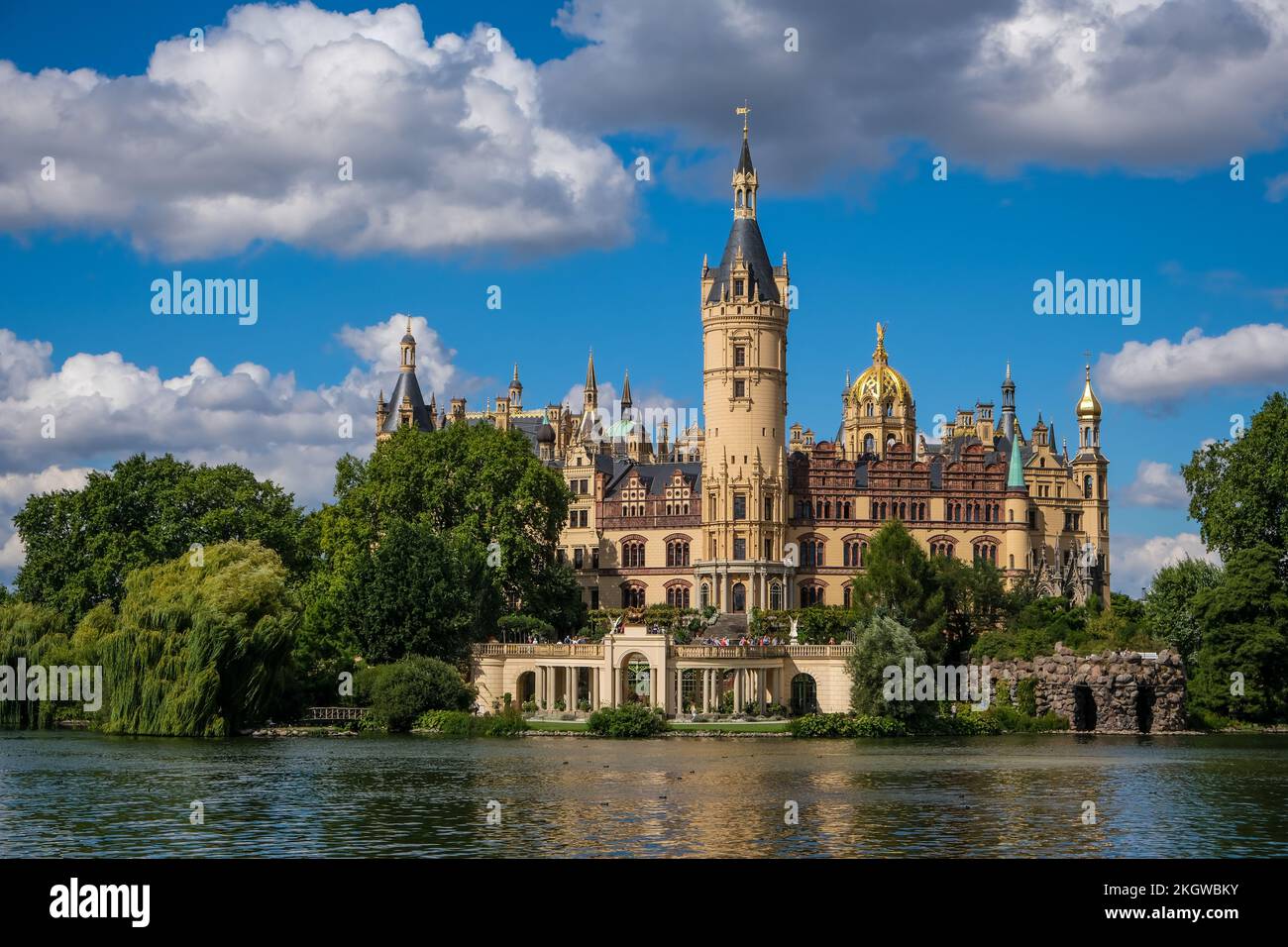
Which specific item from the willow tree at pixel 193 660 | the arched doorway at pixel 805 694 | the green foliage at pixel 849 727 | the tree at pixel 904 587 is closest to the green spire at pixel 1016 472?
the tree at pixel 904 587

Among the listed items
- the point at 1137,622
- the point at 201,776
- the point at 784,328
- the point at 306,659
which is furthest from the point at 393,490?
the point at 201,776

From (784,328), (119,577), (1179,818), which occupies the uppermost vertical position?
(784,328)

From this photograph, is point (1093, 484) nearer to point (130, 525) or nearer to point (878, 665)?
point (878, 665)

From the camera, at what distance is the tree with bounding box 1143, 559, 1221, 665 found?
81.8m

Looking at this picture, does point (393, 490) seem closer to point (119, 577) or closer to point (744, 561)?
point (119, 577)

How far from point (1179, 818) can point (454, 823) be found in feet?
55.2

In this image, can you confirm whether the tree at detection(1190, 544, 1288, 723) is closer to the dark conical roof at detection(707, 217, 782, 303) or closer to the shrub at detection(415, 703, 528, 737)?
the shrub at detection(415, 703, 528, 737)

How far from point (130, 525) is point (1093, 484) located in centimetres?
5928

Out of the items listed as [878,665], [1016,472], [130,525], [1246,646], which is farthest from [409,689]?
[1016,472]

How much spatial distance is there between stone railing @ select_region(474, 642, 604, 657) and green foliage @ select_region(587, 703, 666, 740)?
629 centimetres

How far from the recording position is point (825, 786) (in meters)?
48.5

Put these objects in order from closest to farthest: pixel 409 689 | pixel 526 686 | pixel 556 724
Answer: pixel 409 689 < pixel 556 724 < pixel 526 686

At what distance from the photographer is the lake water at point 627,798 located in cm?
3669

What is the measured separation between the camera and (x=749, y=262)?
107 metres
